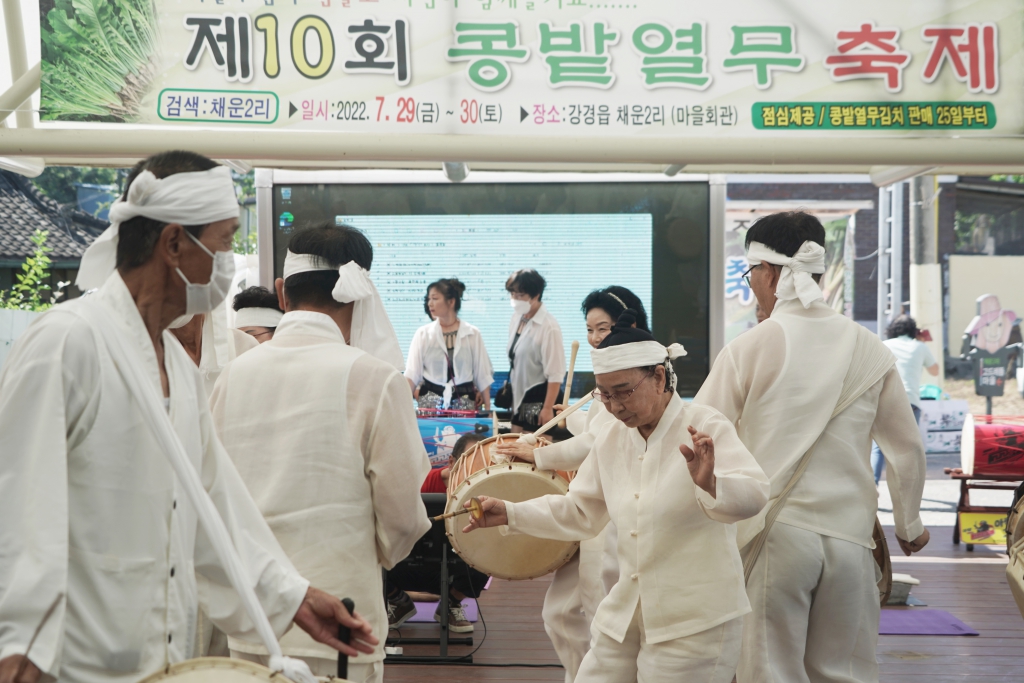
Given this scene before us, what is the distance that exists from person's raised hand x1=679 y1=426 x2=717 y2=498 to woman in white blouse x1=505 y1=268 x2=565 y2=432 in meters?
4.14

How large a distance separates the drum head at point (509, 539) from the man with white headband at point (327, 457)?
1.10 m

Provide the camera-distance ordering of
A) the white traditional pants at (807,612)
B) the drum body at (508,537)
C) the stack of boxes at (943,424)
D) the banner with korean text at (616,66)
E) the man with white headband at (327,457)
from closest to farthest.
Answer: the man with white headband at (327,457), the white traditional pants at (807,612), the drum body at (508,537), the banner with korean text at (616,66), the stack of boxes at (943,424)

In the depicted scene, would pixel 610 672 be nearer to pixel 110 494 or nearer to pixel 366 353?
pixel 366 353

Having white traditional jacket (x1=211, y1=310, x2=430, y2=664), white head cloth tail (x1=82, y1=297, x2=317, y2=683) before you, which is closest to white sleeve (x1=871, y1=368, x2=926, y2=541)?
white traditional jacket (x1=211, y1=310, x2=430, y2=664)

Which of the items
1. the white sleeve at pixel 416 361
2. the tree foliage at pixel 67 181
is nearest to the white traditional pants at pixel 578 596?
the white sleeve at pixel 416 361

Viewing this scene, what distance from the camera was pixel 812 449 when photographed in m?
3.28

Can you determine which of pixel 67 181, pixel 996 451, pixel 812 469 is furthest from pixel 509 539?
pixel 67 181

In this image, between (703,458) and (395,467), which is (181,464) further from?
(703,458)

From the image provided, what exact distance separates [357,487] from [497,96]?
2.68 m

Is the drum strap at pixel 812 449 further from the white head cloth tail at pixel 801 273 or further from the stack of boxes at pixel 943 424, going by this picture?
the stack of boxes at pixel 943 424

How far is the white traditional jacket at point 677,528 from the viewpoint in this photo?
9.05ft

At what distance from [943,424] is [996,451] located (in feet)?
19.1

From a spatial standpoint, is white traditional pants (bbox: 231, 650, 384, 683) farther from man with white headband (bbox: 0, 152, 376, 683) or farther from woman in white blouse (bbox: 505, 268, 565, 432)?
woman in white blouse (bbox: 505, 268, 565, 432)

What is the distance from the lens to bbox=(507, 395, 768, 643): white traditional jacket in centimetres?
276
